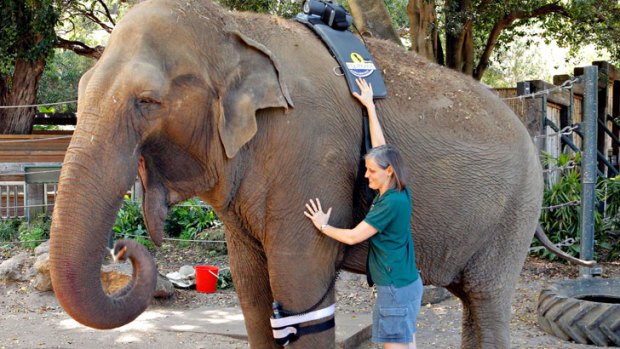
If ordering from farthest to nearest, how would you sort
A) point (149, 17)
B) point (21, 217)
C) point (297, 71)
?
point (21, 217) < point (297, 71) < point (149, 17)

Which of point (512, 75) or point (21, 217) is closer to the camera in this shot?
point (21, 217)

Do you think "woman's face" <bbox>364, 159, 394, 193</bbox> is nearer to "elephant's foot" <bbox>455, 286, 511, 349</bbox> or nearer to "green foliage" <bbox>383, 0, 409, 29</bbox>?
"elephant's foot" <bbox>455, 286, 511, 349</bbox>

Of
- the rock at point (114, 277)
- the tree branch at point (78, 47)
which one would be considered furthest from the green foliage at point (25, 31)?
the rock at point (114, 277)

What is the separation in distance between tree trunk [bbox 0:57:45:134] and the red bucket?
27.6 feet

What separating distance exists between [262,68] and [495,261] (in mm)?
1792

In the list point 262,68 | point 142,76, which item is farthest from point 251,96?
point 142,76

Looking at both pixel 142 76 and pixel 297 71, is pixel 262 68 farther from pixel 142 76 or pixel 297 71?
pixel 142 76

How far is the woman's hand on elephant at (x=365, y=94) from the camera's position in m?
3.58

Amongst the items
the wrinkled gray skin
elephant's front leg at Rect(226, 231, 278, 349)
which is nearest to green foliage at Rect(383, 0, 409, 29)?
the wrinkled gray skin

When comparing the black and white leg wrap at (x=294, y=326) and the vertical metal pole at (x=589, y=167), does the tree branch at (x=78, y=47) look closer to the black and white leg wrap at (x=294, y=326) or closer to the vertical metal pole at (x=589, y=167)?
the vertical metal pole at (x=589, y=167)

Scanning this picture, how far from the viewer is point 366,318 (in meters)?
6.64

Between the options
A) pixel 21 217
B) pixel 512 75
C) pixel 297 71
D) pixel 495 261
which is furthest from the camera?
pixel 512 75

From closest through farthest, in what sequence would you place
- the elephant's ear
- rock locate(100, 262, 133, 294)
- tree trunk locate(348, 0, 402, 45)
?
the elephant's ear
rock locate(100, 262, 133, 294)
tree trunk locate(348, 0, 402, 45)

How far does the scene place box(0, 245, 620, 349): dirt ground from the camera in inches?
240
